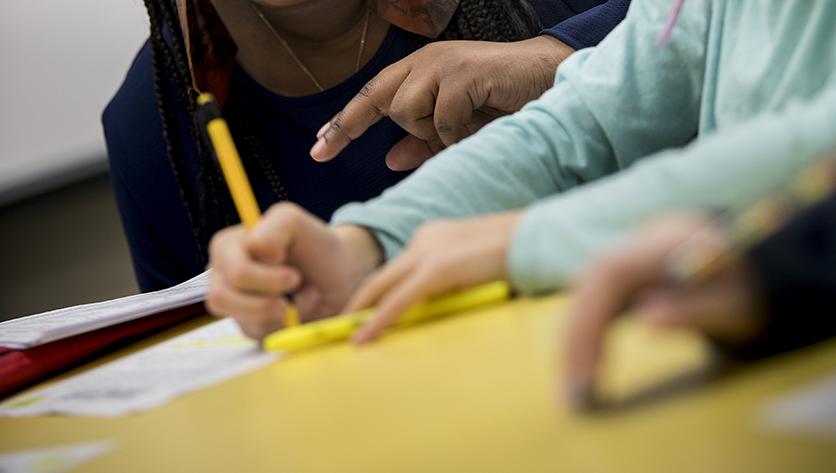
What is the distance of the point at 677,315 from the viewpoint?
321 mm

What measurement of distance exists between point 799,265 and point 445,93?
76 cm

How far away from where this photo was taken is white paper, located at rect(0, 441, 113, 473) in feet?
1.65

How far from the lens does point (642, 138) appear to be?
2.60 feet

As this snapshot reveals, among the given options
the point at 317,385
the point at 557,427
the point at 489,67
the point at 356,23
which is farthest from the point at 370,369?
the point at 356,23

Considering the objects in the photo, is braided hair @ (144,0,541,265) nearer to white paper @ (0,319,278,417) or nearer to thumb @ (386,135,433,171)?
thumb @ (386,135,433,171)

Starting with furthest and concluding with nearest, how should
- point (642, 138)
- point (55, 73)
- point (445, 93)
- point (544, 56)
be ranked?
point (55, 73)
point (544, 56)
point (445, 93)
point (642, 138)

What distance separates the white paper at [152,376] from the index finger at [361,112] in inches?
13.4

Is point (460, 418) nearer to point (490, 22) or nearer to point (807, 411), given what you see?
point (807, 411)

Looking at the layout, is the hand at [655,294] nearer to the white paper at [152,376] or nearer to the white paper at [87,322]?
the white paper at [152,376]

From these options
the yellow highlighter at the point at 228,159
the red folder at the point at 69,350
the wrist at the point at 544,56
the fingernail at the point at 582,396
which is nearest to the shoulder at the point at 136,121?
the wrist at the point at 544,56

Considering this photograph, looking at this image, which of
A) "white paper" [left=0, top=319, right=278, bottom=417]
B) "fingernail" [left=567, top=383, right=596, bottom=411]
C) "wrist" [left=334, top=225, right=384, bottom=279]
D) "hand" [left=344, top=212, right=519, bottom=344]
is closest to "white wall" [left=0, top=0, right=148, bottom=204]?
"white paper" [left=0, top=319, right=278, bottom=417]

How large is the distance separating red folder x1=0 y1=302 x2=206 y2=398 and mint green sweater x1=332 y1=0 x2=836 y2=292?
23 centimetres

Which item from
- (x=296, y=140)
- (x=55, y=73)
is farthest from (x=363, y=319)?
(x=55, y=73)

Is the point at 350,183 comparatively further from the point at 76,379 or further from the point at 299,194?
the point at 76,379
